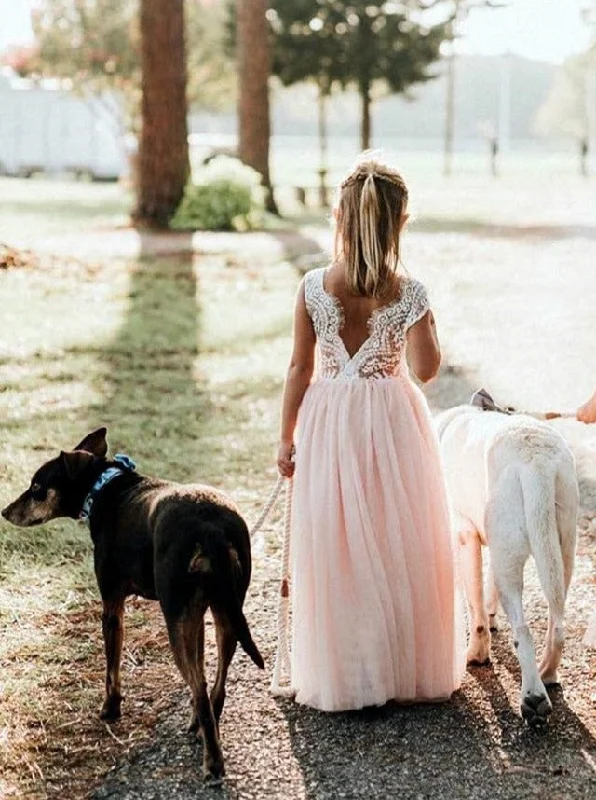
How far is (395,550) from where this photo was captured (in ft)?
15.3

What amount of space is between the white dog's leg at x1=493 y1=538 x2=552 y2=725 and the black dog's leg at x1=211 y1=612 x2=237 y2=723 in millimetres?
965

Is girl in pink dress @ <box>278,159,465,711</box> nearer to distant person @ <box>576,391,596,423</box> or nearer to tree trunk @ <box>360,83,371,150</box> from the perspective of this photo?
distant person @ <box>576,391,596,423</box>

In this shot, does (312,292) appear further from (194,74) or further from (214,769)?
(194,74)

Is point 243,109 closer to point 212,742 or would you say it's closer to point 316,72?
point 316,72

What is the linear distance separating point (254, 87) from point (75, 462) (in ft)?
72.8

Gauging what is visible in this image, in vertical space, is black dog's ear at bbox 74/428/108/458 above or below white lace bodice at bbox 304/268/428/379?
below

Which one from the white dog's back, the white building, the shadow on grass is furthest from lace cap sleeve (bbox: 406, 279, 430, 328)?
the white building

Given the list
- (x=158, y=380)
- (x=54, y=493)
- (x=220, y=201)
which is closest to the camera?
(x=54, y=493)

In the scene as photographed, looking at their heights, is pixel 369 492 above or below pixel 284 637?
above

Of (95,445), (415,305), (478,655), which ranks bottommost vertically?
(478,655)

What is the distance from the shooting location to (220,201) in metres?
23.2

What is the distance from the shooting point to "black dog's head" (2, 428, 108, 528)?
4680 mm

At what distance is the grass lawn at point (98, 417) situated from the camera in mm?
4684

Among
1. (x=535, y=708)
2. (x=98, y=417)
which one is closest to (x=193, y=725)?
(x=535, y=708)
